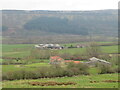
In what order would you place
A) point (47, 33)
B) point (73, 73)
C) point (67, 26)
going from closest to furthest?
point (73, 73)
point (47, 33)
point (67, 26)

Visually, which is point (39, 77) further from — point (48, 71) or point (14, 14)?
point (14, 14)

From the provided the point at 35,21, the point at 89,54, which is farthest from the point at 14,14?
the point at 89,54

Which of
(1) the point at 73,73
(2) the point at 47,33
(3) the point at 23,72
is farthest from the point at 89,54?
(2) the point at 47,33

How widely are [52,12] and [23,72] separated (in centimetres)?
14672

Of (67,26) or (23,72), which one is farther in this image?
(67,26)

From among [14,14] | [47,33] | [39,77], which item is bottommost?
[39,77]

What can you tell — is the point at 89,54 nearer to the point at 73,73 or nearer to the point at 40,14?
the point at 73,73

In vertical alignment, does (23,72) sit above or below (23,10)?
below

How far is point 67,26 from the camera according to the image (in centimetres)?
15038

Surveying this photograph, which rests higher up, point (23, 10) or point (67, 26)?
point (23, 10)

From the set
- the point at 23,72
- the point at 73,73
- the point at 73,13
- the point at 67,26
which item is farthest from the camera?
the point at 73,13

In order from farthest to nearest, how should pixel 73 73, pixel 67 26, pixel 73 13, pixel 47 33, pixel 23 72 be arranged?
pixel 73 13, pixel 67 26, pixel 47 33, pixel 73 73, pixel 23 72

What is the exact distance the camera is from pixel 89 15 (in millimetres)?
172000

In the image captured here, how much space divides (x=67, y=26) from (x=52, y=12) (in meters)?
31.9
